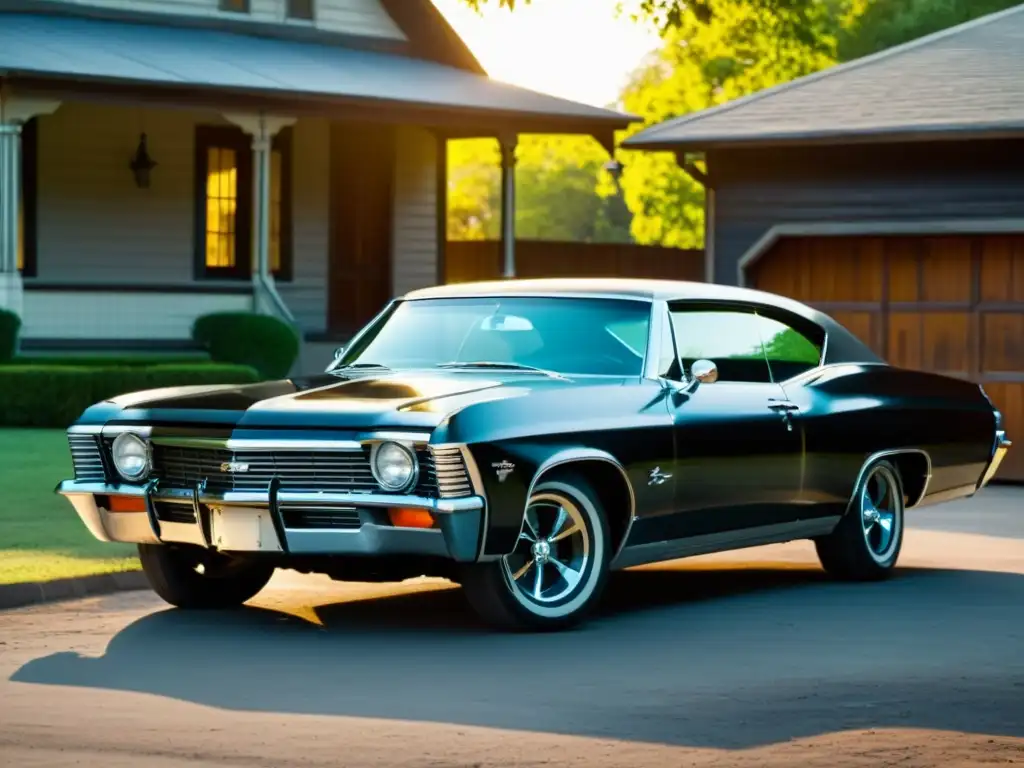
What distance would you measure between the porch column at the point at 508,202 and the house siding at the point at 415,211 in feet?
4.73

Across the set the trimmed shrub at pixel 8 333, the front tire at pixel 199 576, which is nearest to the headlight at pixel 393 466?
the front tire at pixel 199 576

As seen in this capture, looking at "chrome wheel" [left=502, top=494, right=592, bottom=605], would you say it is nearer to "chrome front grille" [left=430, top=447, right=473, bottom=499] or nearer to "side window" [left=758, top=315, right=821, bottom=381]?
"chrome front grille" [left=430, top=447, right=473, bottom=499]

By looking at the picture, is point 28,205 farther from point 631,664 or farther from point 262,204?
point 631,664

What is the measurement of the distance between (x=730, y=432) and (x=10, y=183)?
16318 millimetres

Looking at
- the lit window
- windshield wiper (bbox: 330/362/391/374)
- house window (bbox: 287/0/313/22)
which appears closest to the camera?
windshield wiper (bbox: 330/362/391/374)

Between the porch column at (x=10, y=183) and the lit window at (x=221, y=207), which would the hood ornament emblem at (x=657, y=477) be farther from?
the lit window at (x=221, y=207)

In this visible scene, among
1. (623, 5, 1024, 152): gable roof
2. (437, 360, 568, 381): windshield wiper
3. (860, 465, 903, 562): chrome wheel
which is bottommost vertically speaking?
(860, 465, 903, 562): chrome wheel

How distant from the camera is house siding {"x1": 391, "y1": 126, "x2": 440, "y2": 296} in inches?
1297

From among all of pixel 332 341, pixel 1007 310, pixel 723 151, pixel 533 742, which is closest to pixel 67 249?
pixel 332 341

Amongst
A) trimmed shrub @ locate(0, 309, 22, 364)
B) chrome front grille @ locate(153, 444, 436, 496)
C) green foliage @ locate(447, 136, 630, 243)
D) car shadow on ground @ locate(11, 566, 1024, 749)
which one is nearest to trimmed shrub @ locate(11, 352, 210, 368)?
trimmed shrub @ locate(0, 309, 22, 364)

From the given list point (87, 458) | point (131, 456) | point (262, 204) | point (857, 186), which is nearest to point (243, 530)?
point (131, 456)

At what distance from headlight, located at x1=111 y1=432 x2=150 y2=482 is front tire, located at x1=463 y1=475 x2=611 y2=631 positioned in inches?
62.5

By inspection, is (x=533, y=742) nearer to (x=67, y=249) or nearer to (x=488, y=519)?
(x=488, y=519)

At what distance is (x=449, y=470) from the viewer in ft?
31.8
